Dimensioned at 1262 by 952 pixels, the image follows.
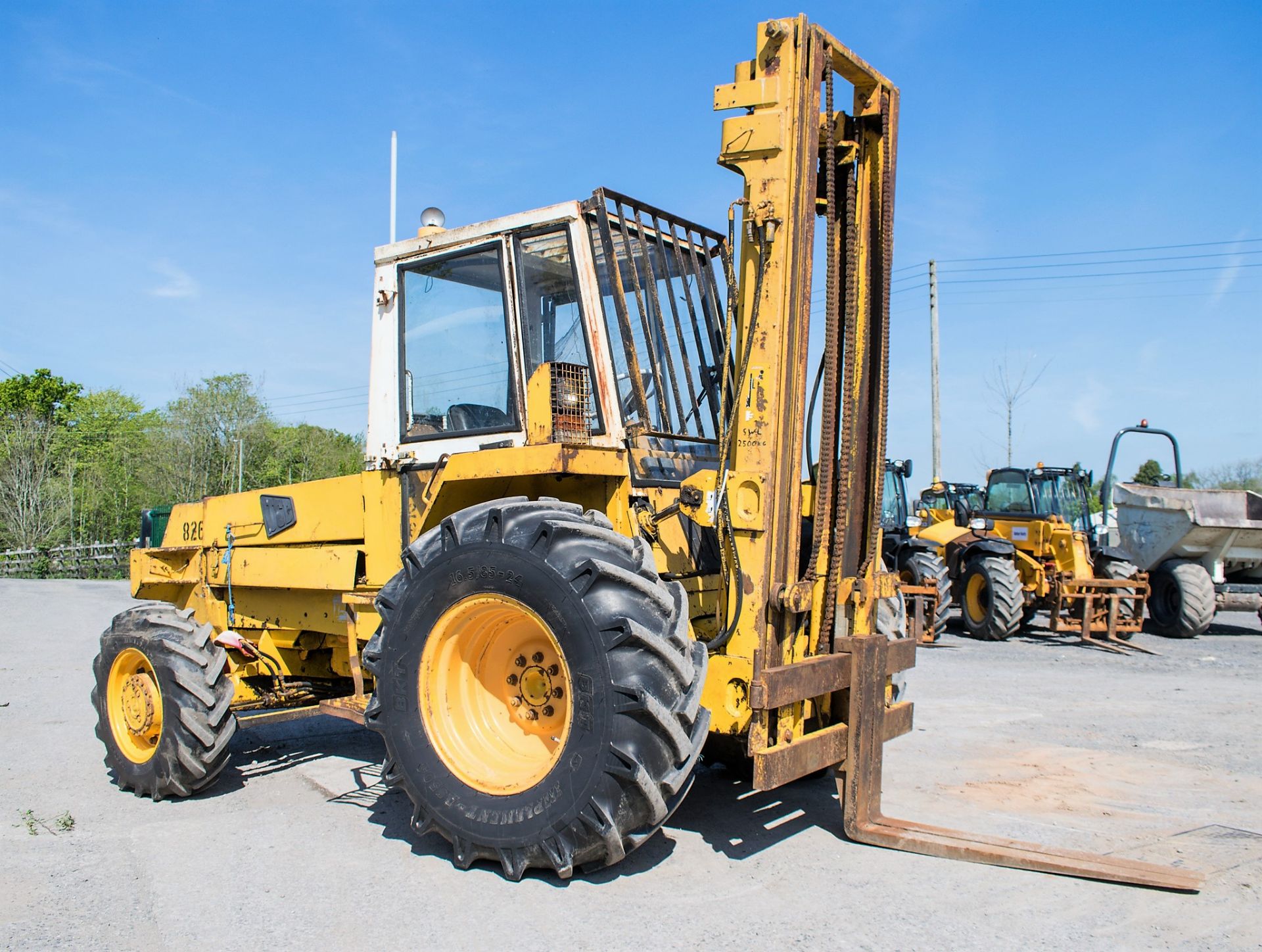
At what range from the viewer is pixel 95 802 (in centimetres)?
550

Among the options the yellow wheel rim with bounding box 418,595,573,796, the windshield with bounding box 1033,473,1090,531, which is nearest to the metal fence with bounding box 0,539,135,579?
the windshield with bounding box 1033,473,1090,531

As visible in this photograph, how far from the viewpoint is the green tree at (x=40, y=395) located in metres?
44.6

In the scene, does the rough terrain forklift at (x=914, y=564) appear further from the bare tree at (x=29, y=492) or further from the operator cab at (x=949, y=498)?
the bare tree at (x=29, y=492)

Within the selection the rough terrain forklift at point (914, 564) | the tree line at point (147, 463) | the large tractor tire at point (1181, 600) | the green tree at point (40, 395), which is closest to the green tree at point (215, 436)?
the tree line at point (147, 463)

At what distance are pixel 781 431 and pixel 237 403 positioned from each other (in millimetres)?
31871

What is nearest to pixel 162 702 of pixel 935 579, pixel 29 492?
pixel 935 579

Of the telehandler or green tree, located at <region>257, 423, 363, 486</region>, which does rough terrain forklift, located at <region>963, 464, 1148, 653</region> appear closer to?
the telehandler

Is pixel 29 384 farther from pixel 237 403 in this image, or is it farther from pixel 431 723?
pixel 431 723

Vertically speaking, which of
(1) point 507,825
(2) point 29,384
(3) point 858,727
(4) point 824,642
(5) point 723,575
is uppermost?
(2) point 29,384

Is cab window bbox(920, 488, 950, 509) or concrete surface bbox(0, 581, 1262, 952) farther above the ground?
cab window bbox(920, 488, 950, 509)

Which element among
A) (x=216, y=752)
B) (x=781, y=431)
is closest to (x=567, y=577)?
(x=781, y=431)

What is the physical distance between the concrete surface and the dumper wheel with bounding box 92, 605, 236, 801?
20 cm

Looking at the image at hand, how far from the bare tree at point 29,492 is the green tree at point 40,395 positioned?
9.17 metres

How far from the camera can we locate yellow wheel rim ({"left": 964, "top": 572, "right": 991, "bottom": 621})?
1508cm
